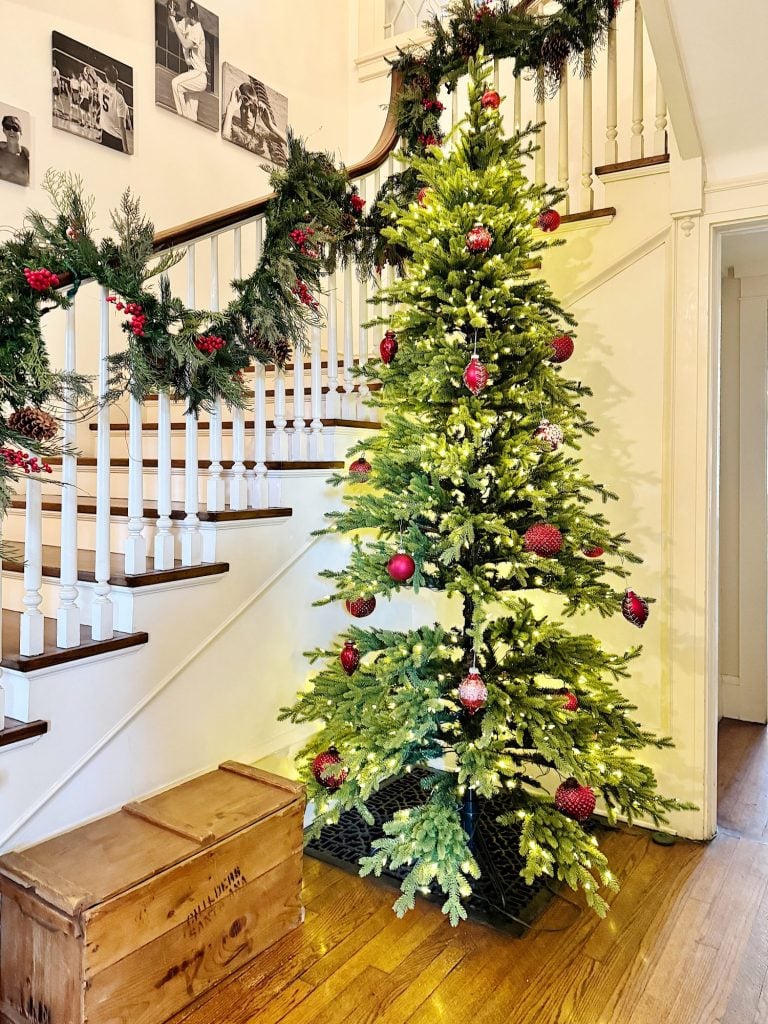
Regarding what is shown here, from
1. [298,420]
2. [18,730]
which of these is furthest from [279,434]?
[18,730]

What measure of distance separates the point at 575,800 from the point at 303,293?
154cm

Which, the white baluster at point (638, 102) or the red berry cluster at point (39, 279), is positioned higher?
the white baluster at point (638, 102)

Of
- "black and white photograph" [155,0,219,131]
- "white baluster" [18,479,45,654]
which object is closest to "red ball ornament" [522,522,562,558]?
"white baluster" [18,479,45,654]

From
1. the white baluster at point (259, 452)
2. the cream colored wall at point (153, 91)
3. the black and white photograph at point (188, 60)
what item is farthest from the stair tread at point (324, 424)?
the black and white photograph at point (188, 60)

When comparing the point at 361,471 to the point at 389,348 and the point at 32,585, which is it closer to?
the point at 389,348

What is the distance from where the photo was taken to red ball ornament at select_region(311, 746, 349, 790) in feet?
6.35

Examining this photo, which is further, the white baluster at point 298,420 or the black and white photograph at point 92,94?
the black and white photograph at point 92,94

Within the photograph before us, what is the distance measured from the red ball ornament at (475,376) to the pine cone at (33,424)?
3.20ft

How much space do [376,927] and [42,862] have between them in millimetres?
880

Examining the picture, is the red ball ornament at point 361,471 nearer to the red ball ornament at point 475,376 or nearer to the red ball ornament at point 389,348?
the red ball ornament at point 389,348

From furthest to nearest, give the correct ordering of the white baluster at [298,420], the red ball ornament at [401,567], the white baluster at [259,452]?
the white baluster at [298,420] < the white baluster at [259,452] < the red ball ornament at [401,567]

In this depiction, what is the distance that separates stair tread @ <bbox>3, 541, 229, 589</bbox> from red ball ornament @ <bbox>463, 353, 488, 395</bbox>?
878 mm

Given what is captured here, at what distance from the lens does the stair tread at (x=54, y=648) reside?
1574 millimetres

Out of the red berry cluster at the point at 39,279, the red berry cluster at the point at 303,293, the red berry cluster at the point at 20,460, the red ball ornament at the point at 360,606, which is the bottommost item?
the red ball ornament at the point at 360,606
